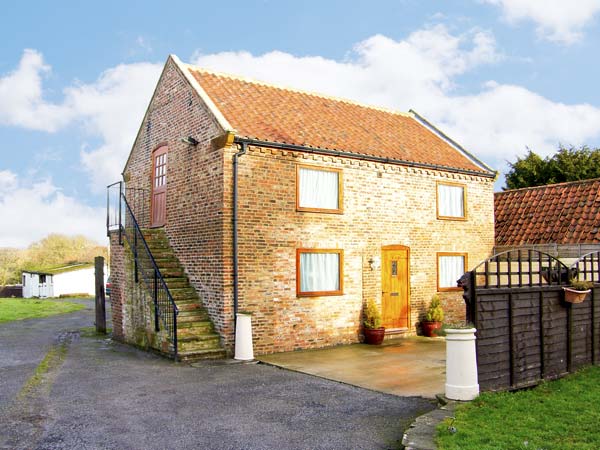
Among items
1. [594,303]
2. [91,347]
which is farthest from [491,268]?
[91,347]

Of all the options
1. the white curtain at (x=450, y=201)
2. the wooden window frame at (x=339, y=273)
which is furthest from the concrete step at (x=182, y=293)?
the white curtain at (x=450, y=201)

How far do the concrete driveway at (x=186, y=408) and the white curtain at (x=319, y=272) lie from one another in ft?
9.73

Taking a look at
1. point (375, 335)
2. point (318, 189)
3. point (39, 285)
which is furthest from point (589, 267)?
point (39, 285)

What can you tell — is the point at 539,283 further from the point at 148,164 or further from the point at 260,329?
the point at 148,164

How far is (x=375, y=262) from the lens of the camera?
15.4 metres

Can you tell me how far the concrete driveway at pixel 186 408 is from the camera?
22.2 ft

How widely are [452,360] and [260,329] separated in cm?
598

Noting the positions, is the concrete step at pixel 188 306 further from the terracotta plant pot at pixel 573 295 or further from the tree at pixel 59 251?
the tree at pixel 59 251

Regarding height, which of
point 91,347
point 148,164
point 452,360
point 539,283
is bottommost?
point 91,347

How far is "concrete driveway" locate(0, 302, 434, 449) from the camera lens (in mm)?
6770

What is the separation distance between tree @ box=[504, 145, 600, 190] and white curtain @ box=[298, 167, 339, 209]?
59.3 ft

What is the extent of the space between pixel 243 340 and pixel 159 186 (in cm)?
606

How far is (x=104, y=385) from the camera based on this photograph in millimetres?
9953

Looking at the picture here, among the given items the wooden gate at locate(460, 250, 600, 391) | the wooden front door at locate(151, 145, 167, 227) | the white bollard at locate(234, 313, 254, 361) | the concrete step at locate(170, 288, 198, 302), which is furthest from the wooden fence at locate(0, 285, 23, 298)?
the wooden gate at locate(460, 250, 600, 391)
